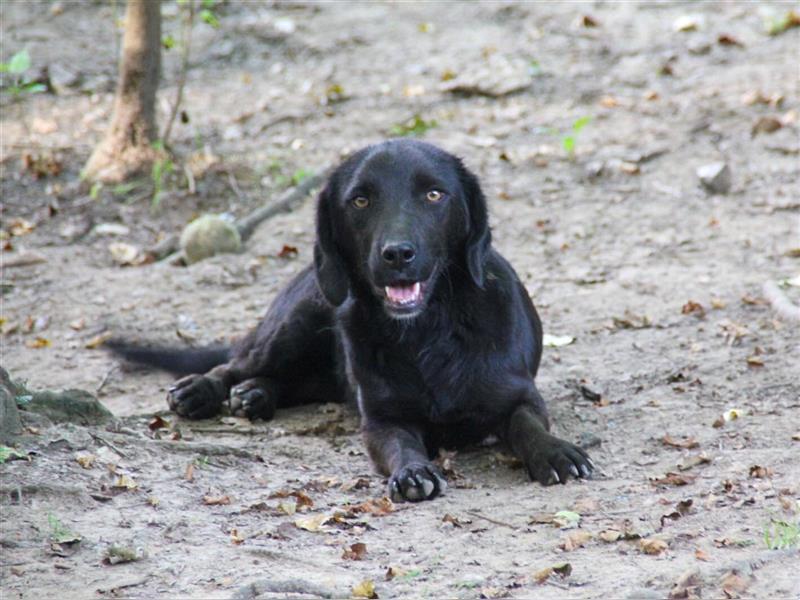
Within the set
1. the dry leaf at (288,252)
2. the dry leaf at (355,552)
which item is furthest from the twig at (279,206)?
the dry leaf at (355,552)

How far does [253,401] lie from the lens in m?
6.21

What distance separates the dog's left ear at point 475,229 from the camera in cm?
538

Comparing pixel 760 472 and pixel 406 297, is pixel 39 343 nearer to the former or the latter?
pixel 406 297

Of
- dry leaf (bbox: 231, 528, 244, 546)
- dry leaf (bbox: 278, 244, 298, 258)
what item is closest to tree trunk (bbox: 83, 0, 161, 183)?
dry leaf (bbox: 278, 244, 298, 258)

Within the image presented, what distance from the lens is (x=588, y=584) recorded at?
3629mm

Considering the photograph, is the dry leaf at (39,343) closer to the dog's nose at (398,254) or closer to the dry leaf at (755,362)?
the dog's nose at (398,254)

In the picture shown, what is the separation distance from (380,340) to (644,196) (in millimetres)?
3865

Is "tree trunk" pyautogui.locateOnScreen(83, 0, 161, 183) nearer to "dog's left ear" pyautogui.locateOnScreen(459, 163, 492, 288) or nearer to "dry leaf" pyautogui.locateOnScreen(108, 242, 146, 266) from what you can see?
"dry leaf" pyautogui.locateOnScreen(108, 242, 146, 266)

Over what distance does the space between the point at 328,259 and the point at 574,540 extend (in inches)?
79.1

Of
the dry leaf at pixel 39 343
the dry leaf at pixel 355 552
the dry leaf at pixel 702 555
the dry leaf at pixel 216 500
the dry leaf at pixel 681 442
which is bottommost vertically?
the dry leaf at pixel 39 343

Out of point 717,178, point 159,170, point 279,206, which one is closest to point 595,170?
point 717,178

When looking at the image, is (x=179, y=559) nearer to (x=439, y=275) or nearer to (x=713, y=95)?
(x=439, y=275)

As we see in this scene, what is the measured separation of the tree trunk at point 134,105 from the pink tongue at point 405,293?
4.65 m

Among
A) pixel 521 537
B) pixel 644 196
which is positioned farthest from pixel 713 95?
pixel 521 537
